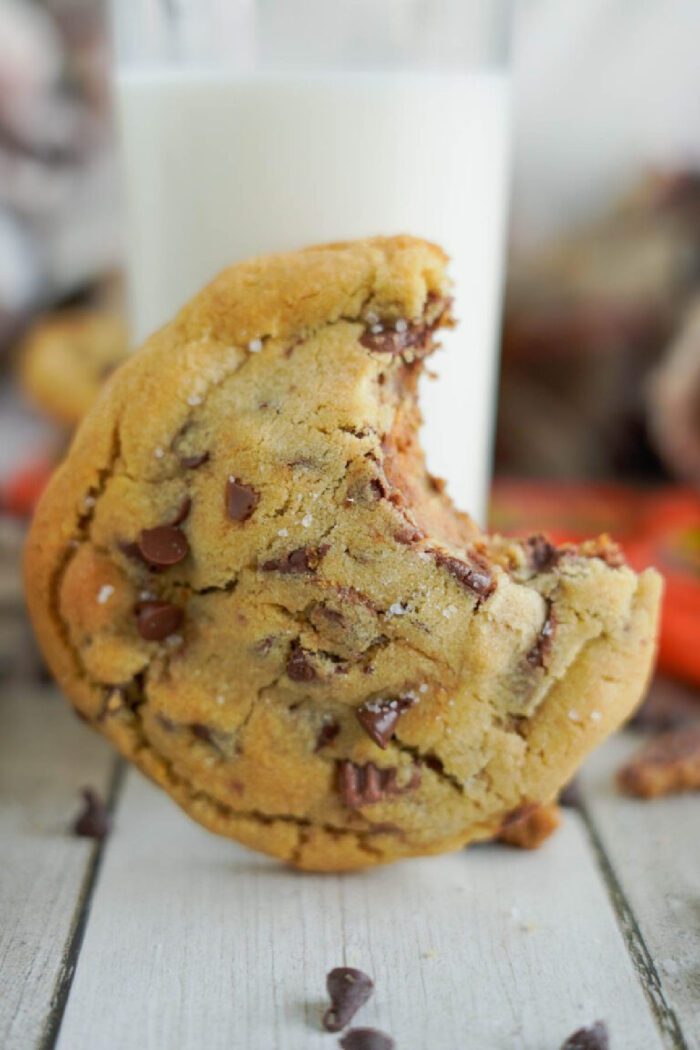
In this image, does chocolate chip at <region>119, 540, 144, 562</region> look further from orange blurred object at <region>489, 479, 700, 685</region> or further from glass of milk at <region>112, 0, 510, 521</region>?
orange blurred object at <region>489, 479, 700, 685</region>

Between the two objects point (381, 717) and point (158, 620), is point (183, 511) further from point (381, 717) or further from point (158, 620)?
point (381, 717)

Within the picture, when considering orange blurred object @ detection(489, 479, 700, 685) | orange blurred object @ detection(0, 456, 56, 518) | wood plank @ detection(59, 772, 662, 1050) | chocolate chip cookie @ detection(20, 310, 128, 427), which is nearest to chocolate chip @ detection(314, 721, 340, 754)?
wood plank @ detection(59, 772, 662, 1050)

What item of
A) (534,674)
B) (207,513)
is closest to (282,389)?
(207,513)

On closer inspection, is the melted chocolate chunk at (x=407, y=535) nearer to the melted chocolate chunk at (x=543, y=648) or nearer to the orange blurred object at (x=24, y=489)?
the melted chocolate chunk at (x=543, y=648)

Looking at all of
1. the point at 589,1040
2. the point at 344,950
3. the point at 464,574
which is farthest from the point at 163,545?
the point at 589,1040

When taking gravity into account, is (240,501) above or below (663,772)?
above

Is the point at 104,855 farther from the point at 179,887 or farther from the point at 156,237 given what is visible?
the point at 156,237
